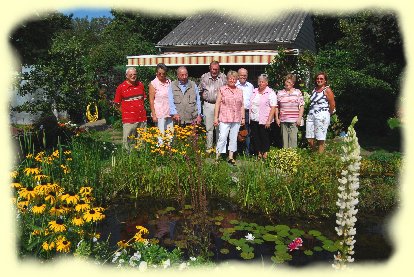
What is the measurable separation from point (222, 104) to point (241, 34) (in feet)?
46.2

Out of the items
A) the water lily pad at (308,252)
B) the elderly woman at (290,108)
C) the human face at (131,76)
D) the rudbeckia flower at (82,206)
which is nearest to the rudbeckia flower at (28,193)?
the rudbeckia flower at (82,206)

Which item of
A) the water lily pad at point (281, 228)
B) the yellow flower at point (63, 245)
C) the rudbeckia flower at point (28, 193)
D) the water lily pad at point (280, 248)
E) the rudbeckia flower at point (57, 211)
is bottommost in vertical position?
the water lily pad at point (280, 248)

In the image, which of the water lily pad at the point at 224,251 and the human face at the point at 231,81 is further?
the human face at the point at 231,81

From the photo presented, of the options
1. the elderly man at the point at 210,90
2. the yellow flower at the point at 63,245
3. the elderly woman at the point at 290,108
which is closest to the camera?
the yellow flower at the point at 63,245

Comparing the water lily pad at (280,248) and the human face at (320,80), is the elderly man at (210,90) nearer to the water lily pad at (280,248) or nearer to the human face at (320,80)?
the human face at (320,80)

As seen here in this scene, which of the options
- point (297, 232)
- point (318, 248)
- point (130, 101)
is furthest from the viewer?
point (130, 101)

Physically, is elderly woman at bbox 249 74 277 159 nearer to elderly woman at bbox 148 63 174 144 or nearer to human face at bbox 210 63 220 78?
human face at bbox 210 63 220 78

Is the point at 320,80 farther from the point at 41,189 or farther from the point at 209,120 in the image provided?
the point at 41,189

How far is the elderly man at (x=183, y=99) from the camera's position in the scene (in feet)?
21.2

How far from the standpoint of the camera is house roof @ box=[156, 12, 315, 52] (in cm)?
1819

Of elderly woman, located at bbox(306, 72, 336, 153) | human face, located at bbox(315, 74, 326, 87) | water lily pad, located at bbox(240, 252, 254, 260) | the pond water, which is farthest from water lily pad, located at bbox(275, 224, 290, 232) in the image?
human face, located at bbox(315, 74, 326, 87)

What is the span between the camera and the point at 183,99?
6488mm

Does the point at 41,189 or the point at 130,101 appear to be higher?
the point at 130,101

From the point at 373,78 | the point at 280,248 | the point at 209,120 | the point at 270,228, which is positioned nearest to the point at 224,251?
the point at 280,248
